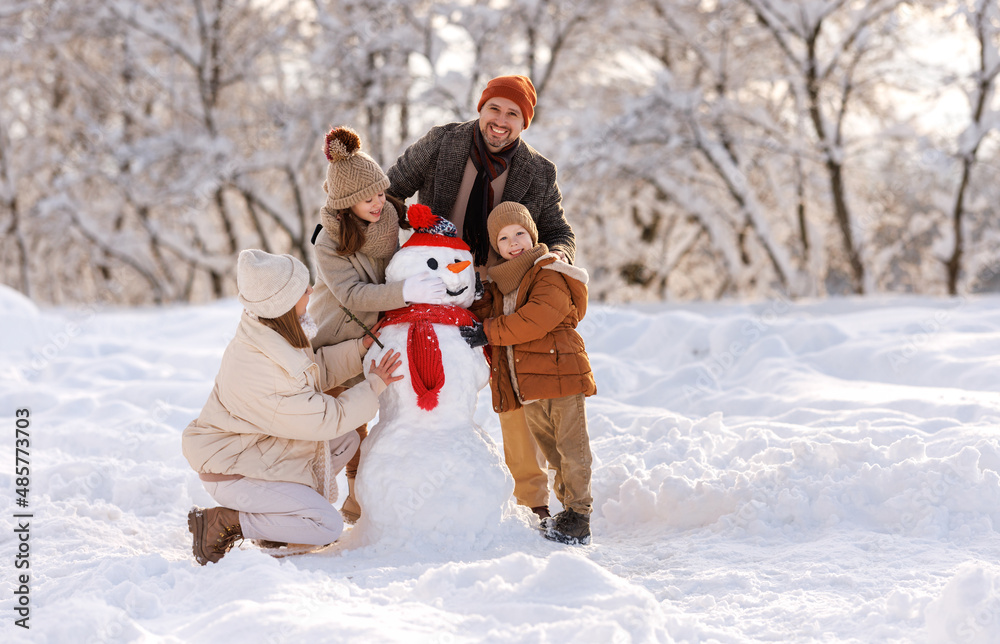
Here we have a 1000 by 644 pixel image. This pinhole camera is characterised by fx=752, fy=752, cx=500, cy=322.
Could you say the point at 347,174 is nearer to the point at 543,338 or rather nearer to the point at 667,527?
the point at 543,338

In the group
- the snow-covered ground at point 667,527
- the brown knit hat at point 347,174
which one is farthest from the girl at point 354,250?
the snow-covered ground at point 667,527

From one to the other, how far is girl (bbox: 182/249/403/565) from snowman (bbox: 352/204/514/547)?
0.13 metres

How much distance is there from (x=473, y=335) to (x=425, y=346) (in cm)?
23

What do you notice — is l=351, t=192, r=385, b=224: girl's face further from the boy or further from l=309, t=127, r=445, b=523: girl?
the boy

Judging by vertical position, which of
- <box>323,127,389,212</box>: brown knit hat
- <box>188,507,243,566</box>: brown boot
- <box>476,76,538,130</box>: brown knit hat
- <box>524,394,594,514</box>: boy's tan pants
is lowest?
<box>188,507,243,566</box>: brown boot

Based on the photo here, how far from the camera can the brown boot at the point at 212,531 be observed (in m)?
2.79

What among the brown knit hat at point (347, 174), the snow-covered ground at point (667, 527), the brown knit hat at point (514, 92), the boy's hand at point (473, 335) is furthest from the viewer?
the brown knit hat at point (514, 92)

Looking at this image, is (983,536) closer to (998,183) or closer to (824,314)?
(824,314)

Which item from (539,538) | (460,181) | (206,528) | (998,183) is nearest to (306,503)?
(206,528)

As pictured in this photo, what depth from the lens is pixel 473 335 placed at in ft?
10.1

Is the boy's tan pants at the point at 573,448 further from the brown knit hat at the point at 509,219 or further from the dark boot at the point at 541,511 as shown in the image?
the brown knit hat at the point at 509,219

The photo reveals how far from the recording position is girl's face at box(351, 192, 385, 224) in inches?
120

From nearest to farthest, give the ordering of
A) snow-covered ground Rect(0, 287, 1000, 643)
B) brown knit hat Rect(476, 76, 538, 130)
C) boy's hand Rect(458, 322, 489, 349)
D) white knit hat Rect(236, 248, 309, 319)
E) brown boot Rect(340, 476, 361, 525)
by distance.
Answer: snow-covered ground Rect(0, 287, 1000, 643)
white knit hat Rect(236, 248, 309, 319)
boy's hand Rect(458, 322, 489, 349)
brown knit hat Rect(476, 76, 538, 130)
brown boot Rect(340, 476, 361, 525)

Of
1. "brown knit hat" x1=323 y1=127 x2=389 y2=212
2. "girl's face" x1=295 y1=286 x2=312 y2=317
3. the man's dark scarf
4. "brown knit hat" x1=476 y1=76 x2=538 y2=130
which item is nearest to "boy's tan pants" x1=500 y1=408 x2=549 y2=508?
the man's dark scarf
